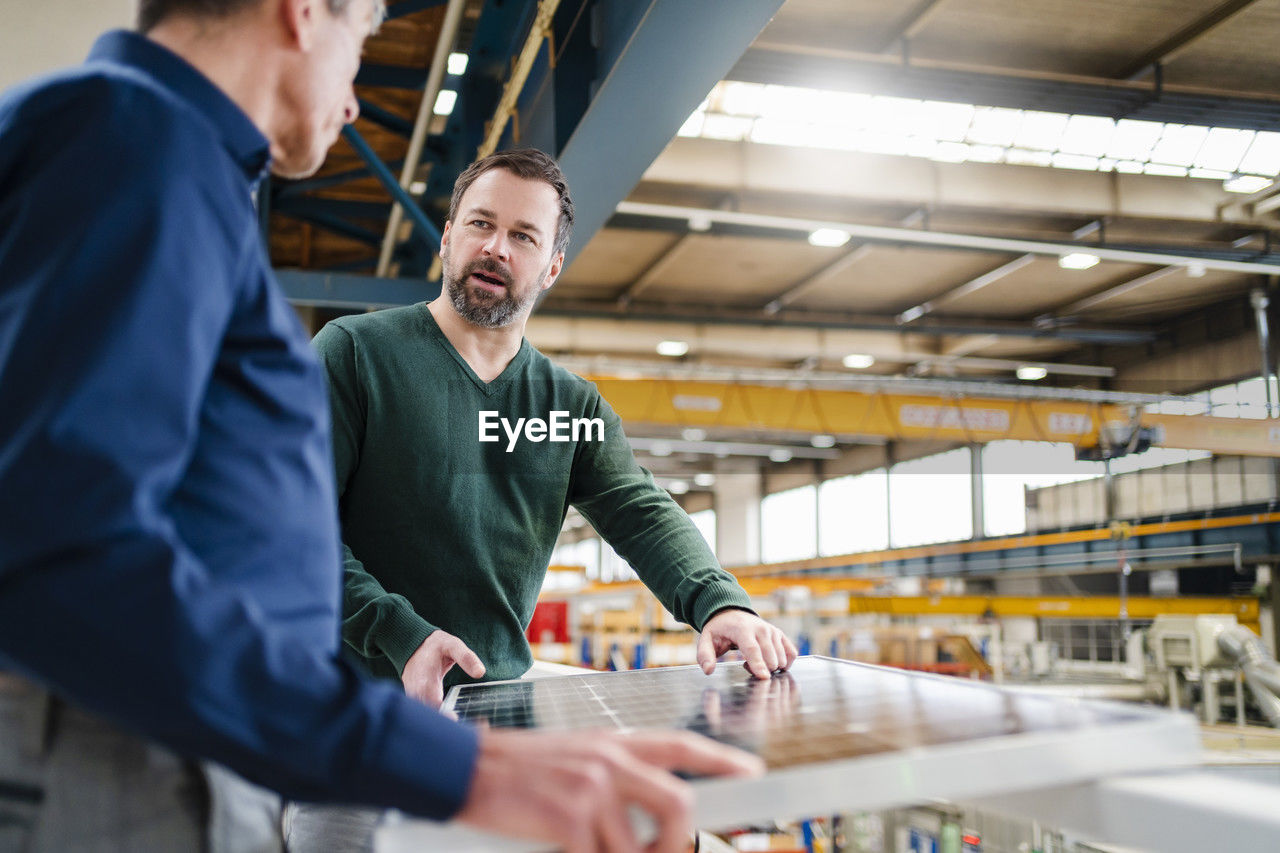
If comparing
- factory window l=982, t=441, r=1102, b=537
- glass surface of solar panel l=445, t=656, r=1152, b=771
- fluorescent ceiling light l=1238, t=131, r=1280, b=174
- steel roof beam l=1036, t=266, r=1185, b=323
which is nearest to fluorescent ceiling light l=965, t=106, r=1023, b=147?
fluorescent ceiling light l=1238, t=131, r=1280, b=174

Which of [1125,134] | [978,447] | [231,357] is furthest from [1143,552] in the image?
[231,357]

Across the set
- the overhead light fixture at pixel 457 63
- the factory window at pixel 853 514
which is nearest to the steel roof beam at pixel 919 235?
the overhead light fixture at pixel 457 63

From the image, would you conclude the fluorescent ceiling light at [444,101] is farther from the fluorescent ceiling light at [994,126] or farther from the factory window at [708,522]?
the factory window at [708,522]

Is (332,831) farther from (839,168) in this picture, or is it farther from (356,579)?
(839,168)

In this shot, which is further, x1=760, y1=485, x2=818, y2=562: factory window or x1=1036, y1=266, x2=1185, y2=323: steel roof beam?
x1=760, y1=485, x2=818, y2=562: factory window

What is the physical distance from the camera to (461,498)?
1748 mm

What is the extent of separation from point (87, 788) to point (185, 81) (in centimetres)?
58

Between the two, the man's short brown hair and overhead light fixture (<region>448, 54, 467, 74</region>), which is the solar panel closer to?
the man's short brown hair

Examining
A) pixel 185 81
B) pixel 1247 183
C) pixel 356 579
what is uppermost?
pixel 1247 183

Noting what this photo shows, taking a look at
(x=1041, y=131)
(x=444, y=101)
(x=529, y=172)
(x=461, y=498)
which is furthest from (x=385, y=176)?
(x=1041, y=131)

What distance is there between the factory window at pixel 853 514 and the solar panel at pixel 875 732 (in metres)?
21.2

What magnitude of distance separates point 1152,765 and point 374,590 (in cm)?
108

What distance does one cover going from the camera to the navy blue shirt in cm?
60

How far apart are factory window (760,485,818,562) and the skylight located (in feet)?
50.7
